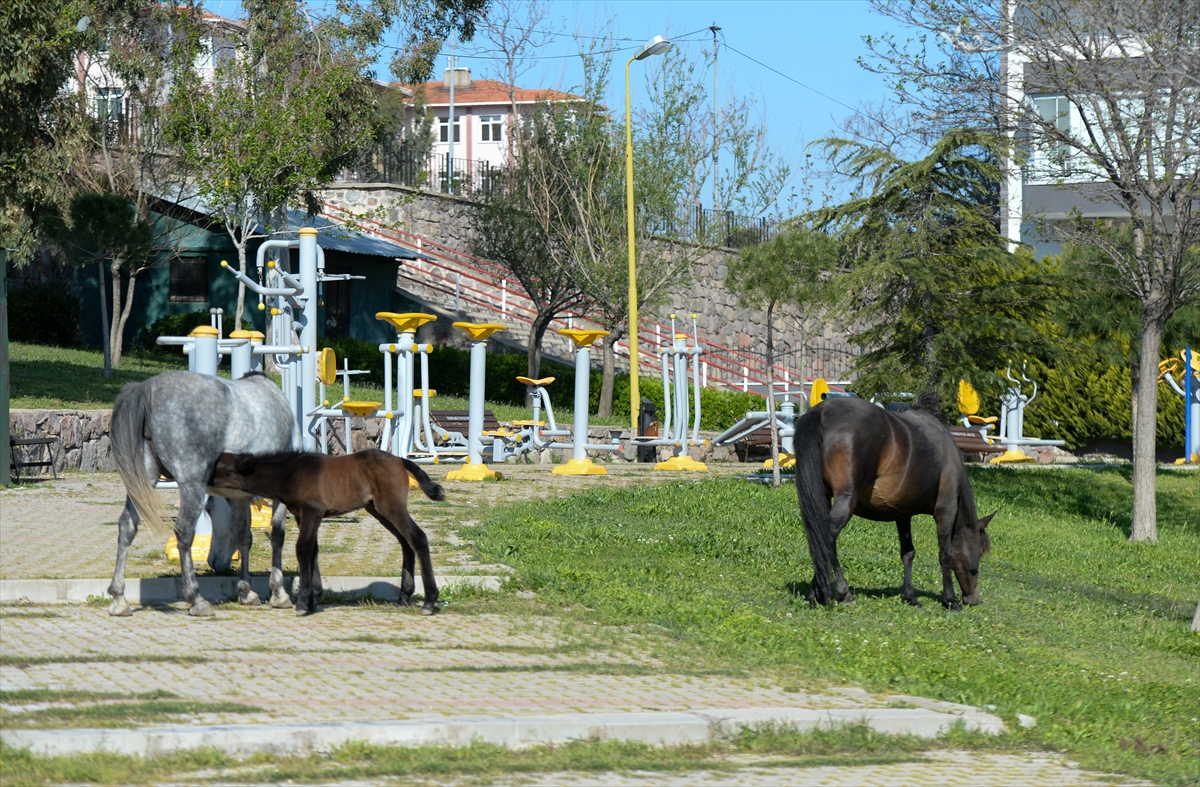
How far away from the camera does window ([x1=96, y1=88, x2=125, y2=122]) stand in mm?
32562

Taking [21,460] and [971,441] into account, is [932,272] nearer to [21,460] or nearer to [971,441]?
[971,441]

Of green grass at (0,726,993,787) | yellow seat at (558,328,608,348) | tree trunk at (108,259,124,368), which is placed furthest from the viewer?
tree trunk at (108,259,124,368)

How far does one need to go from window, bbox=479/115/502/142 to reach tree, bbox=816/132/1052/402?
6356cm

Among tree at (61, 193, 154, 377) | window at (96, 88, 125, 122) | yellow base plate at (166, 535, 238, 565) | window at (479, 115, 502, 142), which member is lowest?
yellow base plate at (166, 535, 238, 565)

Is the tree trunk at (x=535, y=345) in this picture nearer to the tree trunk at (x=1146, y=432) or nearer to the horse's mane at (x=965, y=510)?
the tree trunk at (x=1146, y=432)

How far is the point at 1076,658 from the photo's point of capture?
9.16 meters

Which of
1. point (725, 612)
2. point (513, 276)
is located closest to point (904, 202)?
point (725, 612)

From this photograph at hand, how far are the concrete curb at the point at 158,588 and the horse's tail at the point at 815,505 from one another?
2.58m

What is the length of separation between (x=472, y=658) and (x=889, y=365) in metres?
15.7

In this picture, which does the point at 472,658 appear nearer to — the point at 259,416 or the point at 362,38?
the point at 259,416

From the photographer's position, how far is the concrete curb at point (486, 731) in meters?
5.55

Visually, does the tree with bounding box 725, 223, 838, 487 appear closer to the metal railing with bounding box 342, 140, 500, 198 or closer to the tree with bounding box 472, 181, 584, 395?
the tree with bounding box 472, 181, 584, 395

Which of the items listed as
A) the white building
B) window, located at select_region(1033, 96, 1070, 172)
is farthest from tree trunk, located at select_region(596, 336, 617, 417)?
the white building

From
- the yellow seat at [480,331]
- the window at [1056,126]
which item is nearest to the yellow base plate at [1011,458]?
the window at [1056,126]
